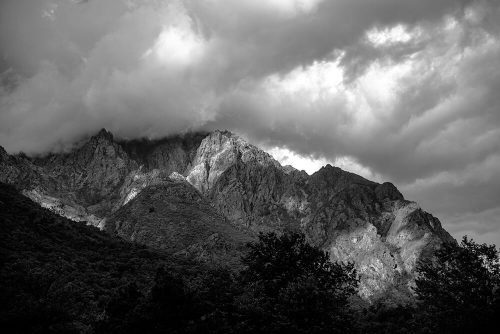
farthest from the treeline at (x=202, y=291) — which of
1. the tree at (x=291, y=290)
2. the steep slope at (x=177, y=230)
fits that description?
the steep slope at (x=177, y=230)

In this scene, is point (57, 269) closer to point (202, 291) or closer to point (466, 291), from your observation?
point (202, 291)

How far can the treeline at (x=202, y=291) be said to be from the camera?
51.1 m

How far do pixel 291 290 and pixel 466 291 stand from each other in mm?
28784

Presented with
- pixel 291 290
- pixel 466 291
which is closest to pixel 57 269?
pixel 291 290

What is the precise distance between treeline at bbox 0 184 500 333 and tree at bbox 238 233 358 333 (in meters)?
0.15

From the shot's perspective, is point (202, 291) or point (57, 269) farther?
point (57, 269)

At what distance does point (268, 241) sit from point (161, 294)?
23.0m

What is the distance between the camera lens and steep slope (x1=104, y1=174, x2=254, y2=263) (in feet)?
535

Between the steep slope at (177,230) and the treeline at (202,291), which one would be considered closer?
the treeline at (202,291)

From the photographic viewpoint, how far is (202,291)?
63.6m

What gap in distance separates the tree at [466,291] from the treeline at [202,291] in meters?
0.16

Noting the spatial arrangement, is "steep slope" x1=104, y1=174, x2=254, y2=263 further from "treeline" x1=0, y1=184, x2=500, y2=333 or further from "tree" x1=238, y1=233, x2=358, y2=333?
"tree" x1=238, y1=233, x2=358, y2=333

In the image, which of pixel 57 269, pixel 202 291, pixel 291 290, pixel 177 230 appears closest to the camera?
pixel 291 290

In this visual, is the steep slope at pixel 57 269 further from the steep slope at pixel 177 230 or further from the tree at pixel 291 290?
the steep slope at pixel 177 230
